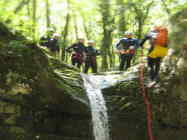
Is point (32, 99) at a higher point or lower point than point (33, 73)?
lower

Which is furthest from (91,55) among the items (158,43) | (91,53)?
(158,43)

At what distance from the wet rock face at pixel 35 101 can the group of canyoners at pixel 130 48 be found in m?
0.94

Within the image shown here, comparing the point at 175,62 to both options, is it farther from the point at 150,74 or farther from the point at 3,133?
the point at 3,133

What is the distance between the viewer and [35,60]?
7566 millimetres

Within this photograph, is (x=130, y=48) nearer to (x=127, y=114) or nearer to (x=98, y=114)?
(x=127, y=114)

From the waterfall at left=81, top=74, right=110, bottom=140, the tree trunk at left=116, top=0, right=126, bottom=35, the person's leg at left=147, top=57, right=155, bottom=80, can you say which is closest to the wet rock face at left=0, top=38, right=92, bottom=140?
the waterfall at left=81, top=74, right=110, bottom=140

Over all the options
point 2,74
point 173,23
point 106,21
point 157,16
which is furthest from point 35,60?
point 157,16

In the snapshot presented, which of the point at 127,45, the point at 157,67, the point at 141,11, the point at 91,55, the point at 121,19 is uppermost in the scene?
the point at 141,11

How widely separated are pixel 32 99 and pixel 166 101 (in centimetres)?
408

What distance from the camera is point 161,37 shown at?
306 inches

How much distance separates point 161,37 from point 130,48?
3.13 m

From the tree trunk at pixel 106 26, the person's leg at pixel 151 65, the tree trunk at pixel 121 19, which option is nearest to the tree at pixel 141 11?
the tree trunk at pixel 121 19

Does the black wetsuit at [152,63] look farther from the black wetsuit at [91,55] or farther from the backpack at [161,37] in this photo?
the black wetsuit at [91,55]

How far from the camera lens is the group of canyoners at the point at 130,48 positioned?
7.84 metres
